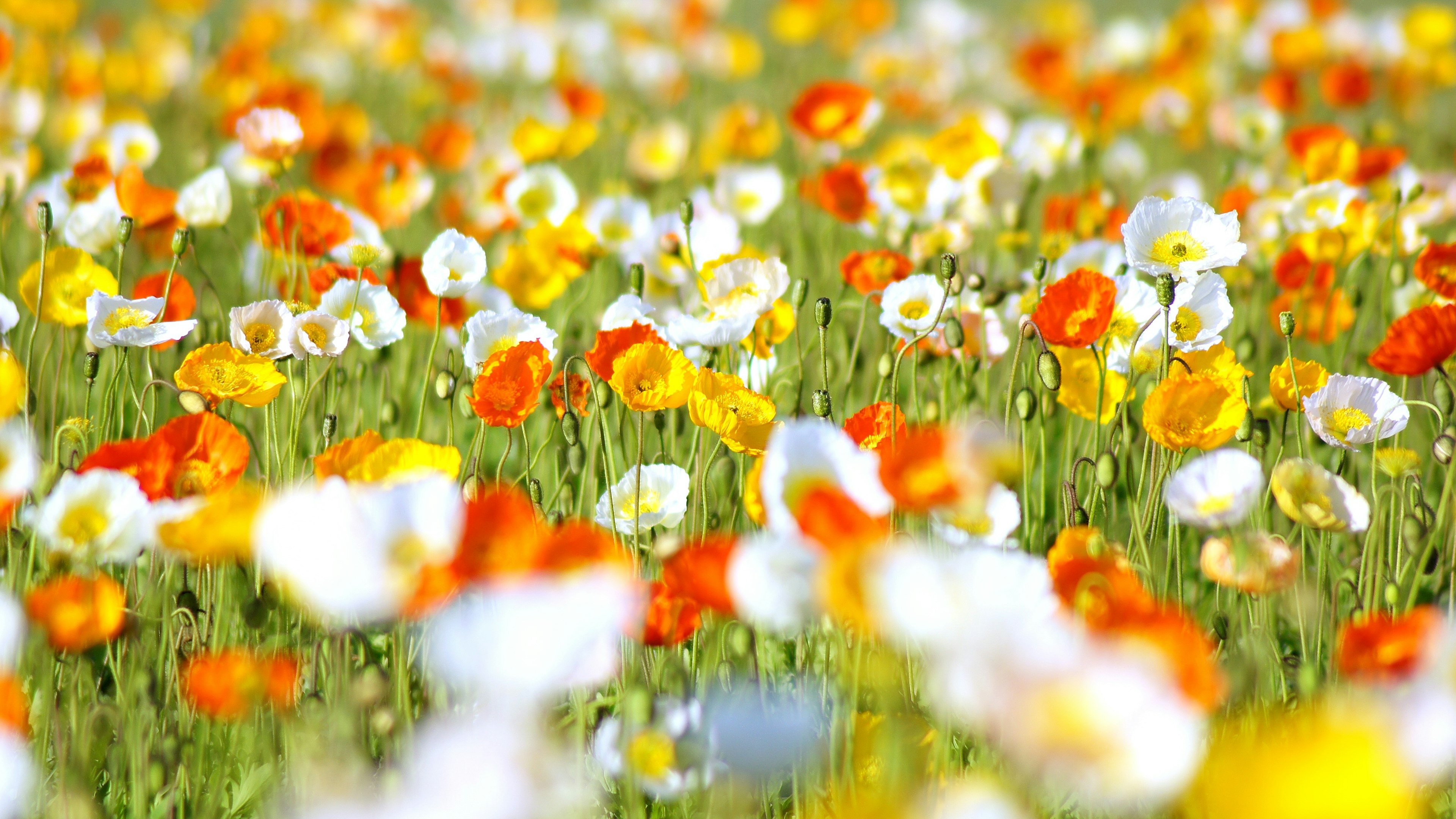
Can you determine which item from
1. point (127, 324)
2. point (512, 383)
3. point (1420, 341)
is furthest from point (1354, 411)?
point (127, 324)

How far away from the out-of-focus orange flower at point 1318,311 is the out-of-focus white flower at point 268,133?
179cm

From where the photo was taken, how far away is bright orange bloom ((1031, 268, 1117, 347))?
1.46 metres

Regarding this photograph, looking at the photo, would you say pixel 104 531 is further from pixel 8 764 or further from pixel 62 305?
pixel 62 305

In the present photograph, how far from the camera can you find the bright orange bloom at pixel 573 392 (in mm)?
1679

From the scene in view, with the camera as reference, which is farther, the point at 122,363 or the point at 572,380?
the point at 572,380

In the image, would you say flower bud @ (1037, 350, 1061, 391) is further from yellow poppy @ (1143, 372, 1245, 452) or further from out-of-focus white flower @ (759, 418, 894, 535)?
out-of-focus white flower @ (759, 418, 894, 535)

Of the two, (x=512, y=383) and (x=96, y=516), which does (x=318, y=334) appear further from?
(x=96, y=516)

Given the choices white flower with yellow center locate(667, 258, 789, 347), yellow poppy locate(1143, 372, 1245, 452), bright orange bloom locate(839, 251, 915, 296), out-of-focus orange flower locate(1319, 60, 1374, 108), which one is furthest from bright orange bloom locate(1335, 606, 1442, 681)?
out-of-focus orange flower locate(1319, 60, 1374, 108)

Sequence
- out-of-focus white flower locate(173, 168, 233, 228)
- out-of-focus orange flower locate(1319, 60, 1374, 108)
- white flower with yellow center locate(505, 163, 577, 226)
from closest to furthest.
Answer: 1. out-of-focus white flower locate(173, 168, 233, 228)
2. white flower with yellow center locate(505, 163, 577, 226)
3. out-of-focus orange flower locate(1319, 60, 1374, 108)

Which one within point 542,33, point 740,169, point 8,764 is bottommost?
point 8,764

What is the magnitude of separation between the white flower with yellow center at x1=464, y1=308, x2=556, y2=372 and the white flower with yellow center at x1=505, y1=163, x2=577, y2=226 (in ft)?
2.95

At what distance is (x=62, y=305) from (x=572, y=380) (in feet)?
2.36

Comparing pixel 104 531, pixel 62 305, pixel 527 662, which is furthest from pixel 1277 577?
pixel 62 305

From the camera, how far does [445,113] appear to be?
4.73 metres
